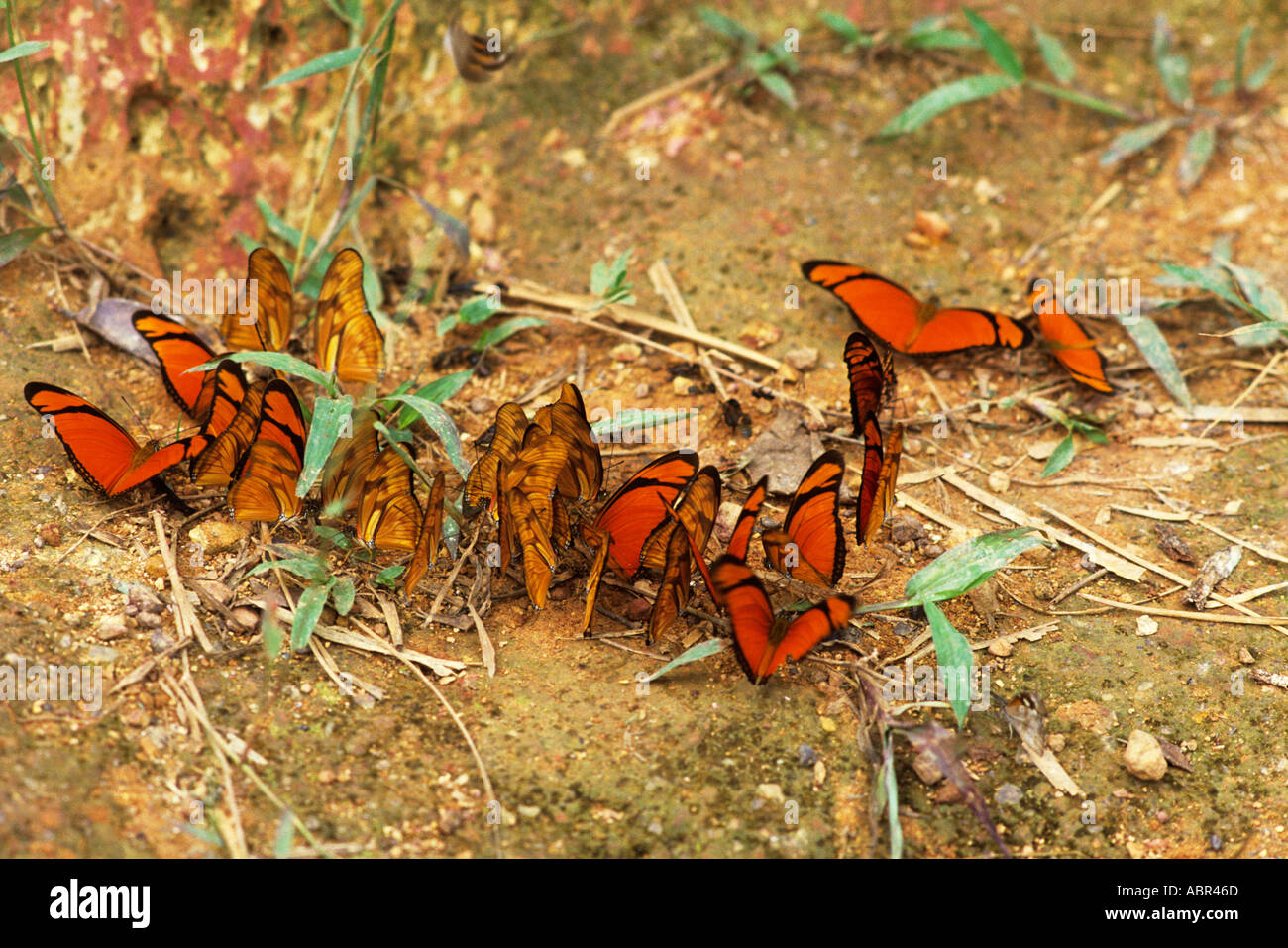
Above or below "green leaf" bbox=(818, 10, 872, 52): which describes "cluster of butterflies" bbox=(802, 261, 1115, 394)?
below

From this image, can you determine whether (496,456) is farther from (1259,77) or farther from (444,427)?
(1259,77)

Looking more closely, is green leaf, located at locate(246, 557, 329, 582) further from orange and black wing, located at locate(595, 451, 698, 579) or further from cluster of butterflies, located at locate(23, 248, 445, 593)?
orange and black wing, located at locate(595, 451, 698, 579)

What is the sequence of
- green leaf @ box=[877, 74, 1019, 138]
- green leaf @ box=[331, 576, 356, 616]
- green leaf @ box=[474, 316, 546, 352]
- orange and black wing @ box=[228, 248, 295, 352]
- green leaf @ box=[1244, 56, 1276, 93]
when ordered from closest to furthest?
green leaf @ box=[331, 576, 356, 616] < orange and black wing @ box=[228, 248, 295, 352] < green leaf @ box=[474, 316, 546, 352] < green leaf @ box=[877, 74, 1019, 138] < green leaf @ box=[1244, 56, 1276, 93]

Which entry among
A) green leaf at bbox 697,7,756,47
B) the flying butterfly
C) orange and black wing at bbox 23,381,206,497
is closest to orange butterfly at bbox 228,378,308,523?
orange and black wing at bbox 23,381,206,497

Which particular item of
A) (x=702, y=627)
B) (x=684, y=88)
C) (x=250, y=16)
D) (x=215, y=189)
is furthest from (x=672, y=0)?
(x=702, y=627)

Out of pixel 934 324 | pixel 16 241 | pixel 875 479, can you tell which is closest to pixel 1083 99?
pixel 934 324

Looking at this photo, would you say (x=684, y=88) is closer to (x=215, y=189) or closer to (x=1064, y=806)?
(x=215, y=189)

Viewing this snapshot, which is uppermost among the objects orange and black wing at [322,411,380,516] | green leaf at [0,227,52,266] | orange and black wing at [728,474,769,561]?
green leaf at [0,227,52,266]
